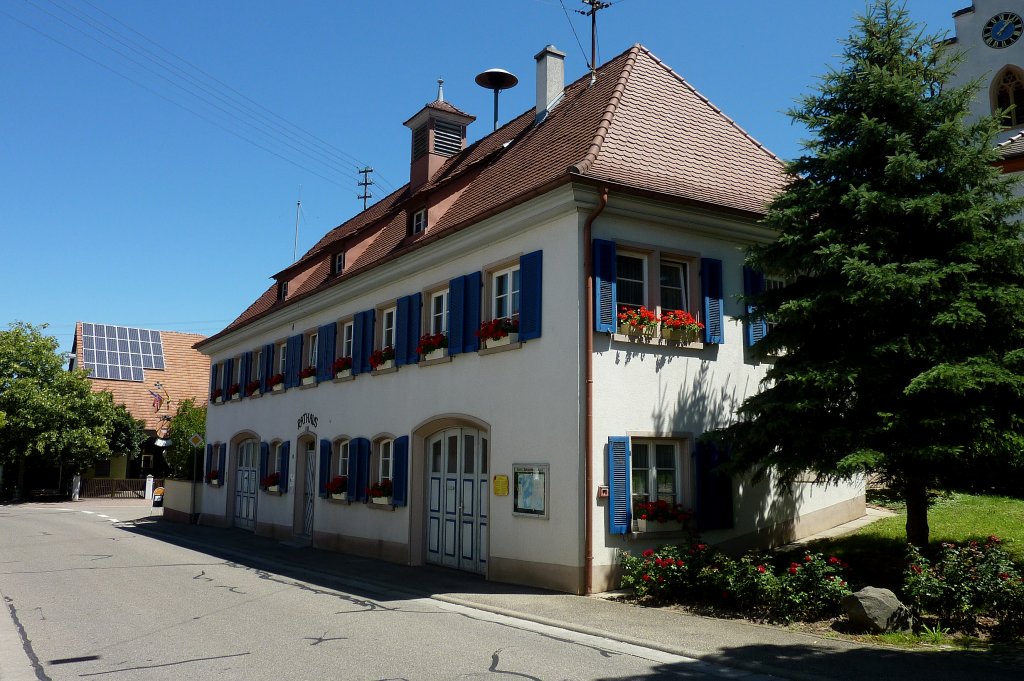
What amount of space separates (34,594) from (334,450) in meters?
7.90

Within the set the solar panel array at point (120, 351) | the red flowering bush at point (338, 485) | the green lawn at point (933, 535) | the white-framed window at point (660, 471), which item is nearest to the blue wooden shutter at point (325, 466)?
the red flowering bush at point (338, 485)

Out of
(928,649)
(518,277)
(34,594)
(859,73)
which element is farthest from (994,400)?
(34,594)

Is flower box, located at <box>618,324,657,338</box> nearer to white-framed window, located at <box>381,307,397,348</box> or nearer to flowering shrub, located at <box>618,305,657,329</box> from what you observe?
flowering shrub, located at <box>618,305,657,329</box>

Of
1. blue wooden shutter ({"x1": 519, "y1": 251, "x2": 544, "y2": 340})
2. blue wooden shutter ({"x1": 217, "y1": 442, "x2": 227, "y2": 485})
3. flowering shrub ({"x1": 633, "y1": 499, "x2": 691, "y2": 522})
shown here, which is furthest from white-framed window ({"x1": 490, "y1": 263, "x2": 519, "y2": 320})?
blue wooden shutter ({"x1": 217, "y1": 442, "x2": 227, "y2": 485})

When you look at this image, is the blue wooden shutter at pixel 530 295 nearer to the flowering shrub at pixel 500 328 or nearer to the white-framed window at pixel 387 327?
the flowering shrub at pixel 500 328

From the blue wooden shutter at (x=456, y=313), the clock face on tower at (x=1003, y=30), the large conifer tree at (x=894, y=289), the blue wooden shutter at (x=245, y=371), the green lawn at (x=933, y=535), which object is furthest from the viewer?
the clock face on tower at (x=1003, y=30)

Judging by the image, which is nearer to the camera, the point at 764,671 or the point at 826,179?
the point at 764,671

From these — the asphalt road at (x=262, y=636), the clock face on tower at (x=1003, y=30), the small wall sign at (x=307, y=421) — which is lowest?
the asphalt road at (x=262, y=636)

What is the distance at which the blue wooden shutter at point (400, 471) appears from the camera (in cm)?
1607

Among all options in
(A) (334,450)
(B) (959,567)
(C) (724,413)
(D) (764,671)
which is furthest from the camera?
(A) (334,450)

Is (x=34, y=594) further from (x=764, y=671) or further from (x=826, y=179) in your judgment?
(x=826, y=179)

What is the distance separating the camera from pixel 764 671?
24.5 feet

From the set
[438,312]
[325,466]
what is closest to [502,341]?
[438,312]

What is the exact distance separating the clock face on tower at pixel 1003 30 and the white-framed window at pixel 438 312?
31619 millimetres
